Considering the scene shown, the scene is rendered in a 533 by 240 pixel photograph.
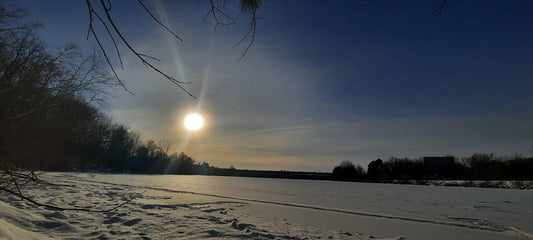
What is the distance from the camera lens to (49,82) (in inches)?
334

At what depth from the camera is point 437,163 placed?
145ft

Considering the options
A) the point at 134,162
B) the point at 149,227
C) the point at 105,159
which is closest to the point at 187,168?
the point at 134,162

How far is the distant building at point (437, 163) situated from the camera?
4234cm

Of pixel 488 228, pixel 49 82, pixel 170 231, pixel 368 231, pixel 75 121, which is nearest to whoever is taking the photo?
pixel 170 231

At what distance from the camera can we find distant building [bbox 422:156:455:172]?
139 ft

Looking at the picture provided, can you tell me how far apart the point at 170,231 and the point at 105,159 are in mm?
52975

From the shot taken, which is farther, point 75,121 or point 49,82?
point 75,121

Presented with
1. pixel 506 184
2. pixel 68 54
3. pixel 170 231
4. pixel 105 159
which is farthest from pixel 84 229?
pixel 105 159

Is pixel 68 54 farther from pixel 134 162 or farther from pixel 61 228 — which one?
pixel 134 162

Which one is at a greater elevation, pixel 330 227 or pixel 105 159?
pixel 105 159

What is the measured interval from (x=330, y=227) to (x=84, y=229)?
4.23 metres

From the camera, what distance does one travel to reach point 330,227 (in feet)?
17.5

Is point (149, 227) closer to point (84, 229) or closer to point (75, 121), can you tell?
point (84, 229)

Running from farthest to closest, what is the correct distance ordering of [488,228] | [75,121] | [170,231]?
[75,121], [488,228], [170,231]
